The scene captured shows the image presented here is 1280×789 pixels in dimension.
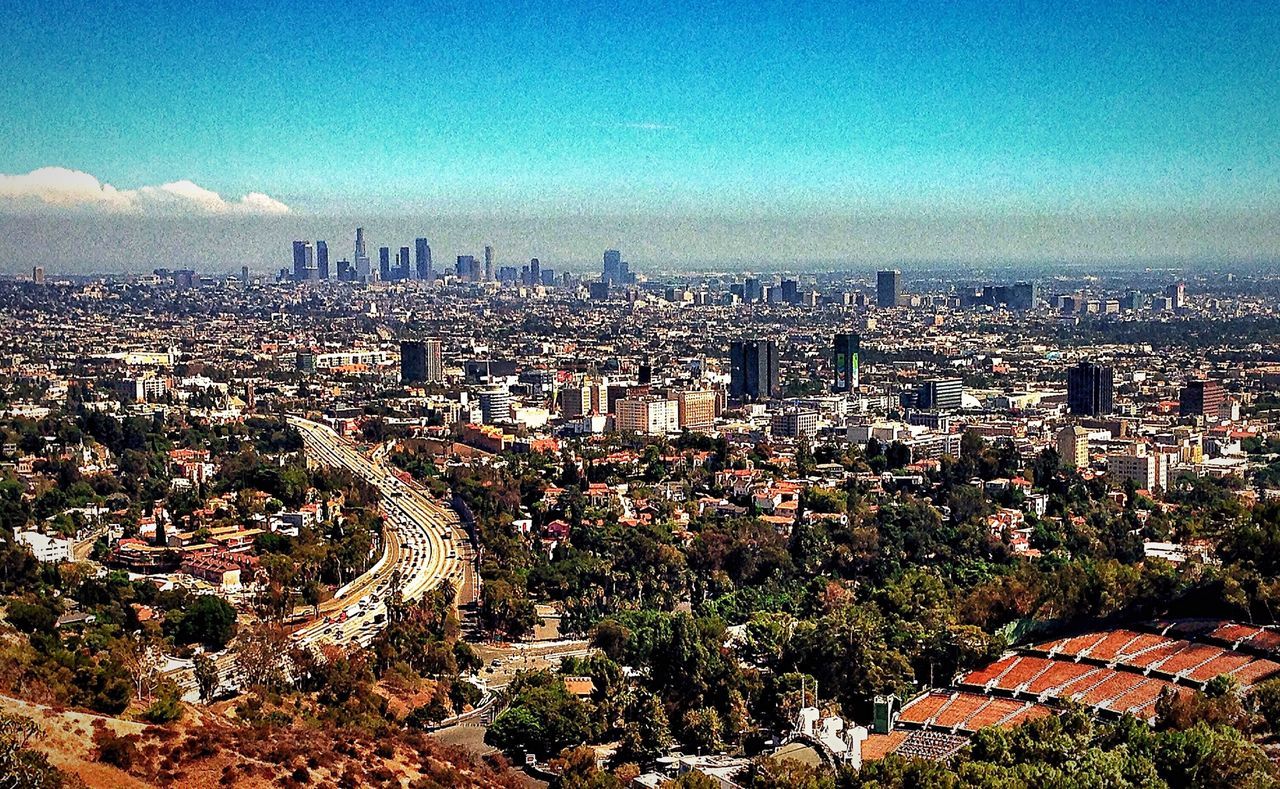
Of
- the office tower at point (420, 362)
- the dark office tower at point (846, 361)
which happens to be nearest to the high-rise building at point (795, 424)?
the dark office tower at point (846, 361)

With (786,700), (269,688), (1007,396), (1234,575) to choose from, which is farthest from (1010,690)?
(1007,396)

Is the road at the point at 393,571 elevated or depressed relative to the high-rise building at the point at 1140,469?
depressed

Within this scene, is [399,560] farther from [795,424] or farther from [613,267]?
[613,267]

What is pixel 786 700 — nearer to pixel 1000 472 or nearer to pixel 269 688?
pixel 269 688

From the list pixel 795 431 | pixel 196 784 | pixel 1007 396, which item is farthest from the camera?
pixel 1007 396

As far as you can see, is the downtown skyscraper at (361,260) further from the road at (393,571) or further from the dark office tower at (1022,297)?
the road at (393,571)
